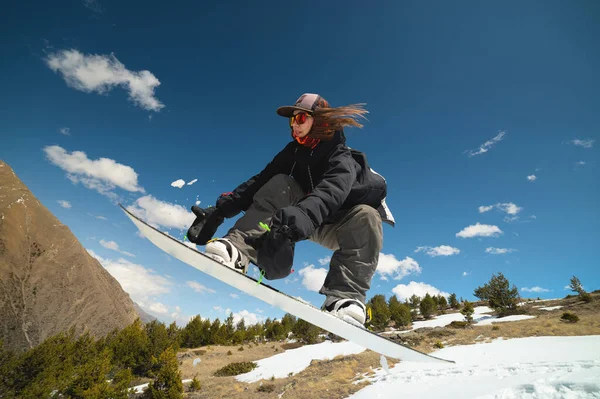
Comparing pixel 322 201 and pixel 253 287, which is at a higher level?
pixel 322 201

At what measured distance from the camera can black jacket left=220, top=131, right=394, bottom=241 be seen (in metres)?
1.72

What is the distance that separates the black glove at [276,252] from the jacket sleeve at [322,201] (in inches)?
2.1

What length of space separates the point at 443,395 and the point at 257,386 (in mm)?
14465

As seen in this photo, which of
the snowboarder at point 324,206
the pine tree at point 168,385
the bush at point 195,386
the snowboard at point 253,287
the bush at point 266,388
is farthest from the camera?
the bush at point 195,386

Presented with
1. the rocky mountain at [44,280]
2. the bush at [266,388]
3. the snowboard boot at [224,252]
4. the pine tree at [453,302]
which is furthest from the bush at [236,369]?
the rocky mountain at [44,280]

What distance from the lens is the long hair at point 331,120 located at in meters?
2.44

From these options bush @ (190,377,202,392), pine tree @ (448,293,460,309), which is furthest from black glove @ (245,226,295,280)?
pine tree @ (448,293,460,309)

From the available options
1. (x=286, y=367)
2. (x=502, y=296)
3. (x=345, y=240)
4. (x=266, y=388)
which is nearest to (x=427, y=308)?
(x=502, y=296)

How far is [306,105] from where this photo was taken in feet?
8.09

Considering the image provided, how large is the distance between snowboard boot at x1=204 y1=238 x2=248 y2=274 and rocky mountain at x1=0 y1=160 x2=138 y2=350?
141 meters

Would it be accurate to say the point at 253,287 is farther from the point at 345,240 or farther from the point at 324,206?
the point at 345,240

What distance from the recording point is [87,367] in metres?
18.1

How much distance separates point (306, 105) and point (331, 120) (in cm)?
28

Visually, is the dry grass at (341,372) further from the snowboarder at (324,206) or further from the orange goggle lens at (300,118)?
the orange goggle lens at (300,118)
